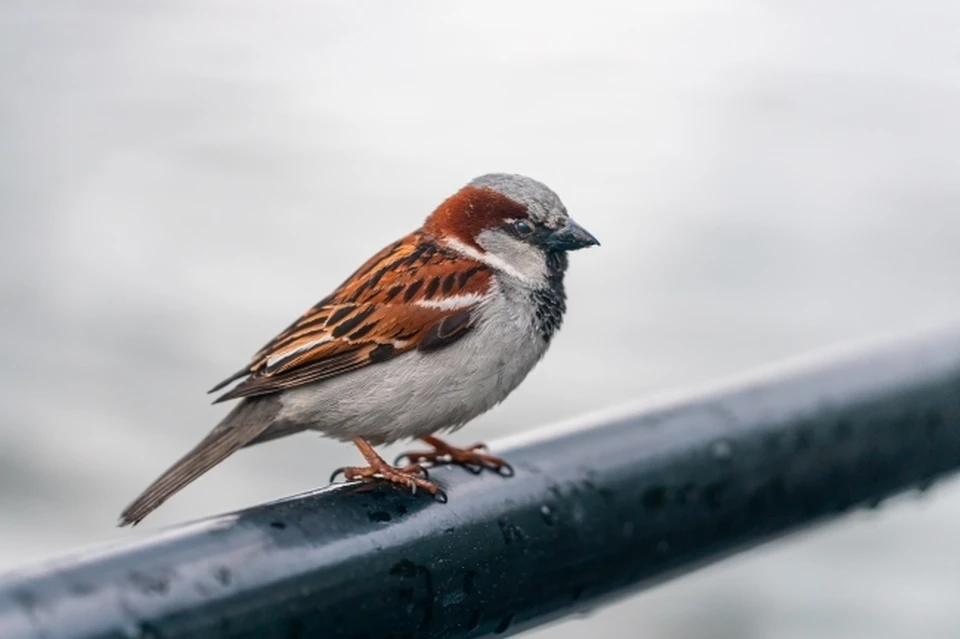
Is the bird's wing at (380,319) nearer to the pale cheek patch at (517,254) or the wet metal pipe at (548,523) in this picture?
the pale cheek patch at (517,254)

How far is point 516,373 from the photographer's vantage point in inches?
119

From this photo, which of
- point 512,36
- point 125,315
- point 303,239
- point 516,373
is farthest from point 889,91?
point 516,373

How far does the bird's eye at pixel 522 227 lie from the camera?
10.5ft

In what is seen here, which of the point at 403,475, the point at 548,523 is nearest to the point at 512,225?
the point at 403,475

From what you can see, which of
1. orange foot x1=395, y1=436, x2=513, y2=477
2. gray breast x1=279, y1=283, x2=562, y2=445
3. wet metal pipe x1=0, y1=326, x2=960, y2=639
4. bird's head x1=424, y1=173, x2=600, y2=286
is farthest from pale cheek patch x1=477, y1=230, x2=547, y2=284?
wet metal pipe x1=0, y1=326, x2=960, y2=639

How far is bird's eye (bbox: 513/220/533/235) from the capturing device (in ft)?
10.5

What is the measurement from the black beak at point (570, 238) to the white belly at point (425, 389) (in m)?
0.22

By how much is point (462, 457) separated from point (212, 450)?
1.77 ft

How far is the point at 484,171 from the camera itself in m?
10.5

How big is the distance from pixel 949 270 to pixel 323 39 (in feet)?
20.9

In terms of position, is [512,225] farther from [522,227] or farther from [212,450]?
[212,450]

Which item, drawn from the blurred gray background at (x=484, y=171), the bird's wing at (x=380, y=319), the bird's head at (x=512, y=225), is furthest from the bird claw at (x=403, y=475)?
the blurred gray background at (x=484, y=171)

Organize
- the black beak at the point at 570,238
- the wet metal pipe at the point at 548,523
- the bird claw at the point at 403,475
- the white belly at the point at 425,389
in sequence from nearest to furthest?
the wet metal pipe at the point at 548,523
the bird claw at the point at 403,475
the white belly at the point at 425,389
the black beak at the point at 570,238

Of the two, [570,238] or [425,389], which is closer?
[425,389]
